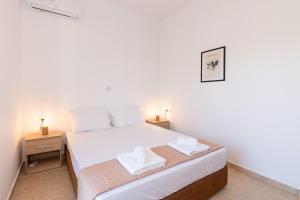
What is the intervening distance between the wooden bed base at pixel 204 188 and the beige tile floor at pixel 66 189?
0.12 metres

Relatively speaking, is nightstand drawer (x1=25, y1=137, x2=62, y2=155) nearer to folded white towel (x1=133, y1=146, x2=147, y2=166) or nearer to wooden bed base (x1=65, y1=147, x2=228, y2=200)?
wooden bed base (x1=65, y1=147, x2=228, y2=200)

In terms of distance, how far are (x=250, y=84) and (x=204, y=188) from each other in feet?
5.23

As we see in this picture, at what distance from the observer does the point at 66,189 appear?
2.10m

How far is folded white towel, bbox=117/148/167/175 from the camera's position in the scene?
1.44 metres

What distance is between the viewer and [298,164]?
2014mm

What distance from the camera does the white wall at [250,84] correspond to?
A: 2061mm

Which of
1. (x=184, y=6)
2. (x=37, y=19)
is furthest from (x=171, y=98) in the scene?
(x=37, y=19)

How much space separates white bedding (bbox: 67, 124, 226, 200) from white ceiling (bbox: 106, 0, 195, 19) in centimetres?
247

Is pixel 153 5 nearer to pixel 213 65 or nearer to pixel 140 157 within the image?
pixel 213 65

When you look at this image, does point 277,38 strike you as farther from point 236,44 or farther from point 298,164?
point 298,164

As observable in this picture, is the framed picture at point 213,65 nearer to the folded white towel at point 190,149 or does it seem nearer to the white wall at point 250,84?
the white wall at point 250,84

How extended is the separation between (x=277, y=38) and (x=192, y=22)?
1601 millimetres

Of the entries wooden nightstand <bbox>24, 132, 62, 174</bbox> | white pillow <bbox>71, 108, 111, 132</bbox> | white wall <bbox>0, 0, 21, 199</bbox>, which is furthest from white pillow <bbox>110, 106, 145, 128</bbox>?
white wall <bbox>0, 0, 21, 199</bbox>

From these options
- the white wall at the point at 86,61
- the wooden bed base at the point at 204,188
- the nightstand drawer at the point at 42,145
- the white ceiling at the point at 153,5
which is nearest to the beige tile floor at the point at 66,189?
the wooden bed base at the point at 204,188
